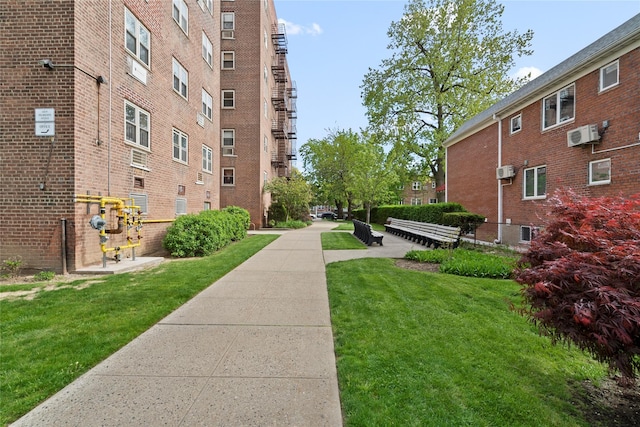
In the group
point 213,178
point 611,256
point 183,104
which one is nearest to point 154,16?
point 183,104

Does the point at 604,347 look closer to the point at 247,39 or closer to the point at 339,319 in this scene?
the point at 339,319

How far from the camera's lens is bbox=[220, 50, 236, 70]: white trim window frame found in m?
23.5

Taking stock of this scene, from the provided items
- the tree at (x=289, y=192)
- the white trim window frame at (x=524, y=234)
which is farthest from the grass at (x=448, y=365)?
the tree at (x=289, y=192)

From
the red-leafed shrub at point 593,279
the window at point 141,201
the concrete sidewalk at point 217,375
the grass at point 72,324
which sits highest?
the window at point 141,201

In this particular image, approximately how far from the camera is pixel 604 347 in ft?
7.52

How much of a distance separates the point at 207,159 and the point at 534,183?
15049mm

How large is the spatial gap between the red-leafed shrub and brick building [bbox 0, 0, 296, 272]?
344 inches

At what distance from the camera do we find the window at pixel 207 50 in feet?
51.9

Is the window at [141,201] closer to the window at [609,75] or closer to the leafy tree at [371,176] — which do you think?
the window at [609,75]

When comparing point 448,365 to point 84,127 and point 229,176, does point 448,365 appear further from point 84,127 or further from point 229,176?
point 229,176

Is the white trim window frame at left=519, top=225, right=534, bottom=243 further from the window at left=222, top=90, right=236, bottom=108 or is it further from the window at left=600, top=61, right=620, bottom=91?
the window at left=222, top=90, right=236, bottom=108

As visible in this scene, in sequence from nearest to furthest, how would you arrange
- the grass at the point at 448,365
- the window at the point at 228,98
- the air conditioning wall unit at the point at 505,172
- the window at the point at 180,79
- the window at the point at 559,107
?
Result: the grass at the point at 448,365 < the window at the point at 559,107 < the window at the point at 180,79 < the air conditioning wall unit at the point at 505,172 < the window at the point at 228,98

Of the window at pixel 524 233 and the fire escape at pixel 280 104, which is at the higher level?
the fire escape at pixel 280 104

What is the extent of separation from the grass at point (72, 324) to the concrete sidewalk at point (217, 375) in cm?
17
